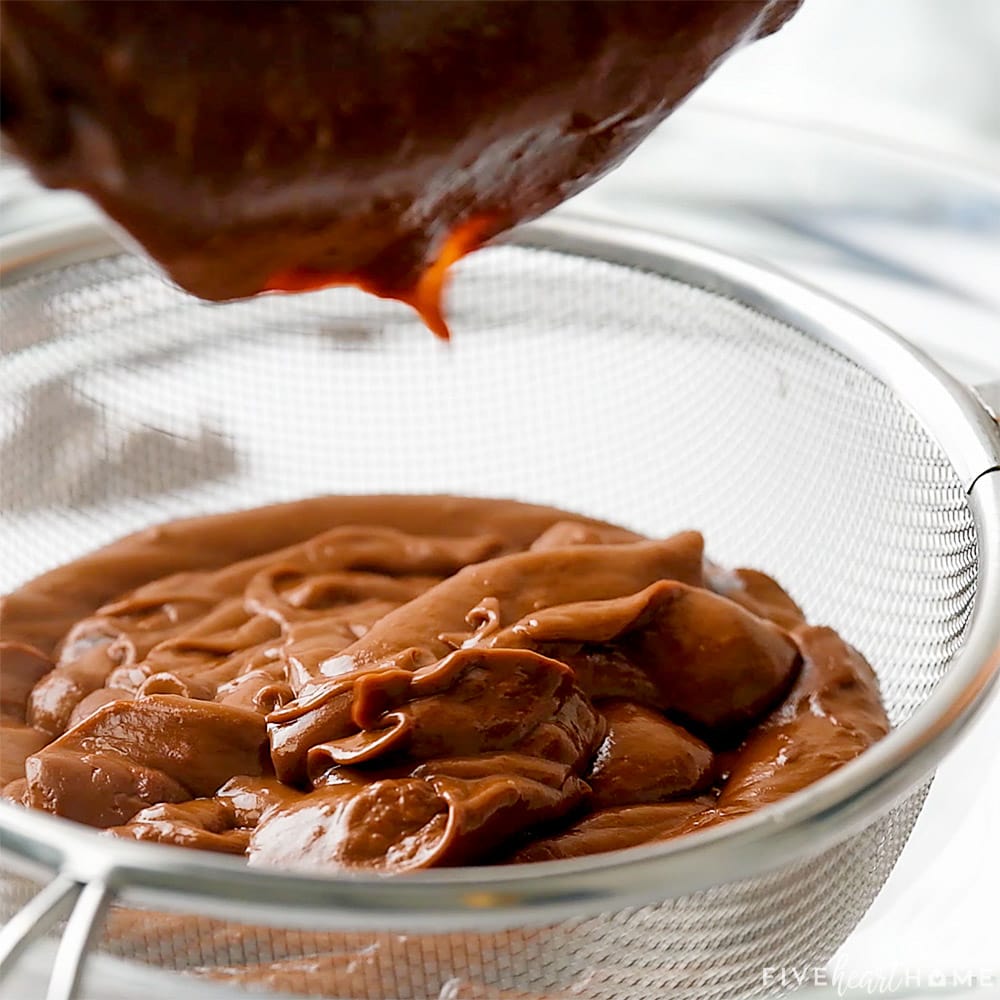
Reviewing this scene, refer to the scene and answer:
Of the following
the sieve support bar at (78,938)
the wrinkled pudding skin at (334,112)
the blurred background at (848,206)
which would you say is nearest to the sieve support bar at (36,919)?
the sieve support bar at (78,938)

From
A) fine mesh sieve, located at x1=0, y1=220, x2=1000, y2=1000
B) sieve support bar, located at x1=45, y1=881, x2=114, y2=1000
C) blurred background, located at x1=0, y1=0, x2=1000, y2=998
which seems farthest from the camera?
blurred background, located at x1=0, y1=0, x2=1000, y2=998

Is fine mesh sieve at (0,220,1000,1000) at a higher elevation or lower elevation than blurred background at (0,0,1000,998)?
lower

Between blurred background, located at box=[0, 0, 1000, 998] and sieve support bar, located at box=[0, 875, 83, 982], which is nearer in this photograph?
sieve support bar, located at box=[0, 875, 83, 982]

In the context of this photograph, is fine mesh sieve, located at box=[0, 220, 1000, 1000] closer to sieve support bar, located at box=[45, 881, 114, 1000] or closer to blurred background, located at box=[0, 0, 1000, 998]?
sieve support bar, located at box=[45, 881, 114, 1000]

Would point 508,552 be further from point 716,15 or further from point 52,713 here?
point 716,15

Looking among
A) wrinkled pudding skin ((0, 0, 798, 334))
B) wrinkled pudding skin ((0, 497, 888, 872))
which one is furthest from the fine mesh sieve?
wrinkled pudding skin ((0, 0, 798, 334))

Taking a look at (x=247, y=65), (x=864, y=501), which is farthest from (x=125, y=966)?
(x=864, y=501)

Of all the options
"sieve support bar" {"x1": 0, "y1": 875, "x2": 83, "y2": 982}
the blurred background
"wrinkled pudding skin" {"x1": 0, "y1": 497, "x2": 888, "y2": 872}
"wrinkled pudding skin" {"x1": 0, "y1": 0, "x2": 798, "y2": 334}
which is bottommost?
"wrinkled pudding skin" {"x1": 0, "y1": 497, "x2": 888, "y2": 872}

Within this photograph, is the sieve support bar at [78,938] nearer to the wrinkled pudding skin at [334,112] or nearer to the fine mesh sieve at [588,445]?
the fine mesh sieve at [588,445]
